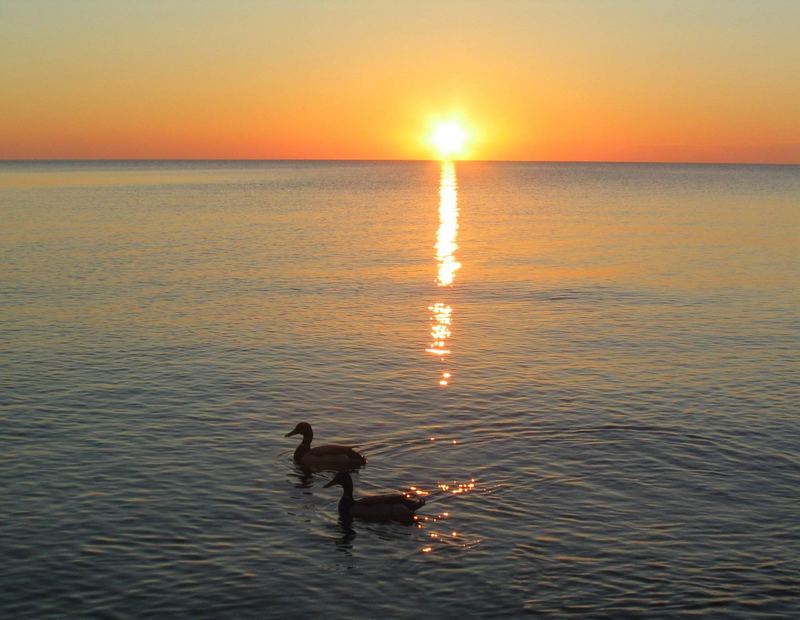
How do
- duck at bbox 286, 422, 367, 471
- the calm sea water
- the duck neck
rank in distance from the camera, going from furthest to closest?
duck at bbox 286, 422, 367, 471 < the duck neck < the calm sea water

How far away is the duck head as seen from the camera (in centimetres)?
2380

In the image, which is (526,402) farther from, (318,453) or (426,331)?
(426,331)

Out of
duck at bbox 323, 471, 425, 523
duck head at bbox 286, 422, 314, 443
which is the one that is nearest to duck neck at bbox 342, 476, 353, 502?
duck at bbox 323, 471, 425, 523

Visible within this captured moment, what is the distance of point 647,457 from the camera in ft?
77.0

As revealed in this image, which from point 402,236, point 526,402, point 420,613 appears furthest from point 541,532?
point 402,236

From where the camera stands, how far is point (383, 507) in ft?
63.8

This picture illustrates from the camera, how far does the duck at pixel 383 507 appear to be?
19328mm

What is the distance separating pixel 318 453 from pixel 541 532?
5968 millimetres

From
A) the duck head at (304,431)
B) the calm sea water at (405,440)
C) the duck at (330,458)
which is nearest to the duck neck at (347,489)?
the calm sea water at (405,440)

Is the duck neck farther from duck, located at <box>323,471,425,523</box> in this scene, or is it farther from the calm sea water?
the calm sea water

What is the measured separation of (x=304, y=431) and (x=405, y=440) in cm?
267

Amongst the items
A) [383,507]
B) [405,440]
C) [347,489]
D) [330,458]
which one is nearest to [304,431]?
[330,458]

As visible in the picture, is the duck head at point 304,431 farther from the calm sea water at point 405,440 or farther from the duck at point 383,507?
the duck at point 383,507

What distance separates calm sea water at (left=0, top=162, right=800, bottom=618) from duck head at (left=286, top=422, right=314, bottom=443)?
509 millimetres
